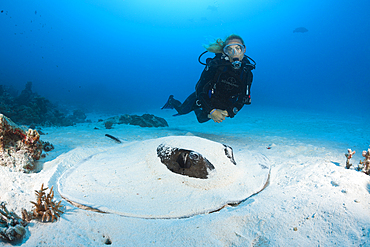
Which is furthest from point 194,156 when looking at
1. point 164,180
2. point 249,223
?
point 249,223

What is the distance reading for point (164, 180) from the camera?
9.23ft

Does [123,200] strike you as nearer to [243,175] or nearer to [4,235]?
[4,235]

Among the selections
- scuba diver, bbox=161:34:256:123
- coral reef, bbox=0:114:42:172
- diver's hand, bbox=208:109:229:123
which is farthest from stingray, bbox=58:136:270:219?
scuba diver, bbox=161:34:256:123

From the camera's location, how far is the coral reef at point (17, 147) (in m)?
3.58

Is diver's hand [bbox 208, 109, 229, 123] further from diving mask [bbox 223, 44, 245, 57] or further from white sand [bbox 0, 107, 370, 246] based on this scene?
white sand [bbox 0, 107, 370, 246]

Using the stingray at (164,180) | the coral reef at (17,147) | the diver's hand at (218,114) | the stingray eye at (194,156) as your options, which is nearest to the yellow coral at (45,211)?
the stingray at (164,180)

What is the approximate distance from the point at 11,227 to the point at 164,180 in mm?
1752

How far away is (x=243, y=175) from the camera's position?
3.12m

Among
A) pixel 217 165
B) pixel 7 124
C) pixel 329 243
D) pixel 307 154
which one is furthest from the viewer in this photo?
pixel 307 154

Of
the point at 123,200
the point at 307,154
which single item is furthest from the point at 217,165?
the point at 307,154

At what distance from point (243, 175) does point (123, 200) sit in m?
2.03

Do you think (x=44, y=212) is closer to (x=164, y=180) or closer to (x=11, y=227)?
(x=11, y=227)

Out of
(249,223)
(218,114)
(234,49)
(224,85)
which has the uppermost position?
(234,49)

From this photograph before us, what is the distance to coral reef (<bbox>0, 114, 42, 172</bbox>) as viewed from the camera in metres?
3.58
